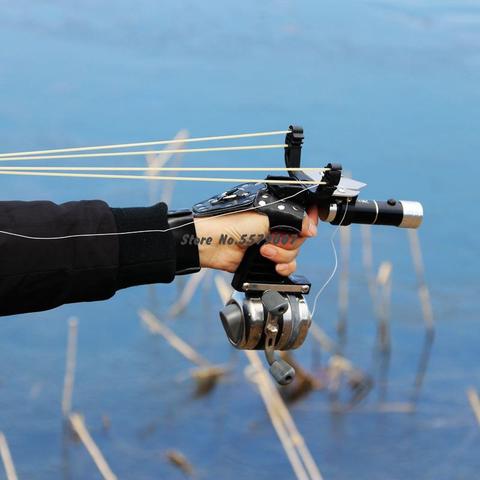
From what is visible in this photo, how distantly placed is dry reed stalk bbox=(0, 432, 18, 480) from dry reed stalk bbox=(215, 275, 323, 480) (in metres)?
0.75

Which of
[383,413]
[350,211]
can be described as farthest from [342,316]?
[350,211]

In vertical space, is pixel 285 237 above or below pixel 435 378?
above

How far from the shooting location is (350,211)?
187cm

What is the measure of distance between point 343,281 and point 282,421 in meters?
0.52

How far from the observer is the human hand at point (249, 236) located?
1.84 meters

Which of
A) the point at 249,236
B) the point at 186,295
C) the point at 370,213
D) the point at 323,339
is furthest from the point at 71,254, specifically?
the point at 323,339

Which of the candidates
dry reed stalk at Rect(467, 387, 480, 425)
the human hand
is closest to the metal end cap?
the human hand

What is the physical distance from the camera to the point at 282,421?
125 inches

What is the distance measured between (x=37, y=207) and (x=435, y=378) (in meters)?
2.10

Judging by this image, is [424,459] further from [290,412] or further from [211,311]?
[211,311]

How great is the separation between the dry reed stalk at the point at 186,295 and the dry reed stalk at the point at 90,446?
42cm

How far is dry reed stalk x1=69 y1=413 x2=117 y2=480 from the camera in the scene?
3.17 metres

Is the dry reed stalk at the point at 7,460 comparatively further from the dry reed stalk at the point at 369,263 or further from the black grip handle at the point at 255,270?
the black grip handle at the point at 255,270

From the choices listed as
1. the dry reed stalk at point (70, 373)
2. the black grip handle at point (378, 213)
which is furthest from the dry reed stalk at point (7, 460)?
the black grip handle at point (378, 213)
